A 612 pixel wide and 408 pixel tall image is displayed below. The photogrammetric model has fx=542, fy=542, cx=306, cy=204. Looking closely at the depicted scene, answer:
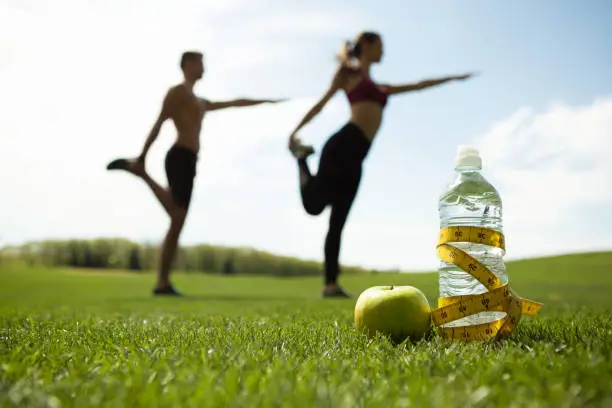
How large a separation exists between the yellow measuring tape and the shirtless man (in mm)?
6134

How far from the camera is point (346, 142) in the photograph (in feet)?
22.8

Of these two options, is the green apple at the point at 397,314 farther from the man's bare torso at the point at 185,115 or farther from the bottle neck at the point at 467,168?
the man's bare torso at the point at 185,115

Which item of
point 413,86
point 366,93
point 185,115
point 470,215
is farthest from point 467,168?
point 185,115

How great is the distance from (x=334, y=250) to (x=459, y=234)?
4534 millimetres

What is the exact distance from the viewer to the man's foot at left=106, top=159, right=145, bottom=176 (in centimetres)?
849

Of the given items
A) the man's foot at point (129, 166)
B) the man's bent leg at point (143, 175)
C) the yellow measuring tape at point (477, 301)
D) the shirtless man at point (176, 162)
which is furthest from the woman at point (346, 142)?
the yellow measuring tape at point (477, 301)

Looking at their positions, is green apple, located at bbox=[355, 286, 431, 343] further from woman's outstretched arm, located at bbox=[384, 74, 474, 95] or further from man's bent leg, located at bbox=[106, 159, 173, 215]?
man's bent leg, located at bbox=[106, 159, 173, 215]

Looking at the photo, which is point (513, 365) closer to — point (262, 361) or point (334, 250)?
point (262, 361)

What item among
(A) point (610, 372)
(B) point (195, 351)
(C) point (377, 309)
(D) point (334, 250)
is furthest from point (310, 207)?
(A) point (610, 372)

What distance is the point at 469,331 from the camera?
285cm

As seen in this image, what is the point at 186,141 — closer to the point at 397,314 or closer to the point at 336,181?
the point at 336,181

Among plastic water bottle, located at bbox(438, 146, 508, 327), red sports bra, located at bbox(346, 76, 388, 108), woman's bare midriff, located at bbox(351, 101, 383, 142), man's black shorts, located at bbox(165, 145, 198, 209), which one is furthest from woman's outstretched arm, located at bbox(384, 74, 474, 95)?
plastic water bottle, located at bbox(438, 146, 508, 327)

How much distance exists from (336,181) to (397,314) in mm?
4290

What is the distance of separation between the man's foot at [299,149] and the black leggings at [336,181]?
84 millimetres
